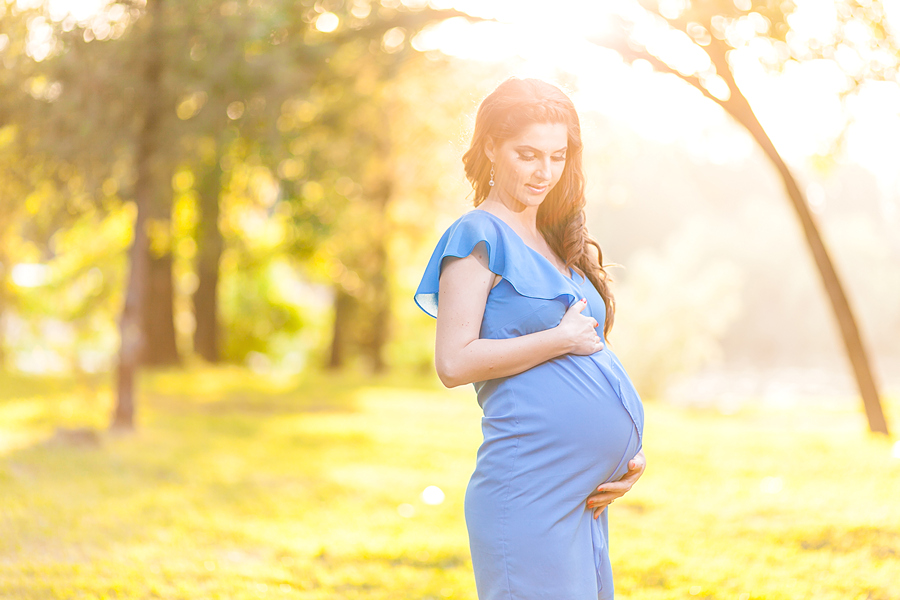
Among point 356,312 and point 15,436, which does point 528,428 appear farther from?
point 356,312

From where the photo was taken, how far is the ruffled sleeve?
6.88 ft

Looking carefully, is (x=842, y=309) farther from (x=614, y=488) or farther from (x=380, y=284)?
(x=380, y=284)

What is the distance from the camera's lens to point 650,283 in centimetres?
2267

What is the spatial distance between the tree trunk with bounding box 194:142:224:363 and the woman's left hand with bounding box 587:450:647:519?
1280 cm

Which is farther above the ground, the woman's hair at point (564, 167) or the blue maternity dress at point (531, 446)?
the woman's hair at point (564, 167)

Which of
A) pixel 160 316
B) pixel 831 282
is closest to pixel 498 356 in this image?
pixel 831 282

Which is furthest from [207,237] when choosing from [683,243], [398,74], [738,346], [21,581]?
[738,346]

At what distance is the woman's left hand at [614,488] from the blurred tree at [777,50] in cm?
725

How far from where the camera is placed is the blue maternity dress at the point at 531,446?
2.09 m

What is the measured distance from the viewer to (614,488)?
7.42 ft

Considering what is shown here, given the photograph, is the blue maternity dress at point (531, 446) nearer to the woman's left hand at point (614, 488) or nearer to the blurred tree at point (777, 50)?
the woman's left hand at point (614, 488)

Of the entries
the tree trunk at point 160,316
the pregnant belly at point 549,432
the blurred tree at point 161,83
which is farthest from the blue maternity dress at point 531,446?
the tree trunk at point 160,316

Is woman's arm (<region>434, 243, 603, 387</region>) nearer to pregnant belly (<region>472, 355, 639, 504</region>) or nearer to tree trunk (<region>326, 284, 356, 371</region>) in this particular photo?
pregnant belly (<region>472, 355, 639, 504</region>)

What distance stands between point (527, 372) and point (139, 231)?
7873 millimetres
